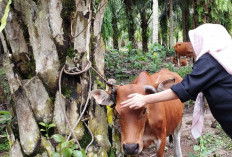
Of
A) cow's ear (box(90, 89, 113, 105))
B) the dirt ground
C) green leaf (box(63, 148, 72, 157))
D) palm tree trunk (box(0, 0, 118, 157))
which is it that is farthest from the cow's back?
green leaf (box(63, 148, 72, 157))

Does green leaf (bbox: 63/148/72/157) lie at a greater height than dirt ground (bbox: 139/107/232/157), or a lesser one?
greater

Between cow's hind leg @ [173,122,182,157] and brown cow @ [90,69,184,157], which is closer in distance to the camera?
brown cow @ [90,69,184,157]

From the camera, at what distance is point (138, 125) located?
3.03 metres

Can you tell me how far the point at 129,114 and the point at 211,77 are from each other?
1.01 meters

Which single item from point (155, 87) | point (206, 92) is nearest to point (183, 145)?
point (155, 87)

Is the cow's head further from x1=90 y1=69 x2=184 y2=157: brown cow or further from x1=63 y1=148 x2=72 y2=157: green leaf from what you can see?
x1=63 y1=148 x2=72 y2=157: green leaf

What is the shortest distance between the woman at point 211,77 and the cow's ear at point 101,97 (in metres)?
0.33

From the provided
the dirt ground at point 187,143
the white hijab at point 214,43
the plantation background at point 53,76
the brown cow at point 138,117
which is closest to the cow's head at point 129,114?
the brown cow at point 138,117

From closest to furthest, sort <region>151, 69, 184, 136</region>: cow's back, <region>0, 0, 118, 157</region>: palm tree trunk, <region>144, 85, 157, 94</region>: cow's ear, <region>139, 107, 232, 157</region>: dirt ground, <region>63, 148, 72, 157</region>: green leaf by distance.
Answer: <region>63, 148, 72, 157</region>: green leaf → <region>0, 0, 118, 157</region>: palm tree trunk → <region>144, 85, 157, 94</region>: cow's ear → <region>151, 69, 184, 136</region>: cow's back → <region>139, 107, 232, 157</region>: dirt ground

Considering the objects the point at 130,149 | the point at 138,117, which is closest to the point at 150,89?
the point at 138,117

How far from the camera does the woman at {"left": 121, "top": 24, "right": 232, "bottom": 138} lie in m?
2.44

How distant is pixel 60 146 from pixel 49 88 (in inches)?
23.0

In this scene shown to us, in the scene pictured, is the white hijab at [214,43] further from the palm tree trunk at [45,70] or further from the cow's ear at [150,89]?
the palm tree trunk at [45,70]

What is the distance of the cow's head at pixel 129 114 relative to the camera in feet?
9.34
